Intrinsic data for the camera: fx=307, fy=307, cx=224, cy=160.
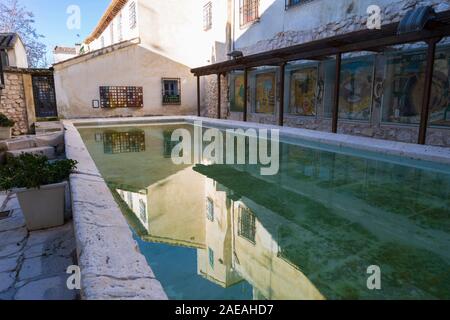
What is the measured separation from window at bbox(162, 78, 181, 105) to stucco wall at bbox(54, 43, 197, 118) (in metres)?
0.22

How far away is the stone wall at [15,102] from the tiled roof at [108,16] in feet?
34.4

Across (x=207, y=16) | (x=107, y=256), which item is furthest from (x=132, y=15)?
(x=107, y=256)

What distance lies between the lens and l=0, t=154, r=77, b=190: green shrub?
10.2ft

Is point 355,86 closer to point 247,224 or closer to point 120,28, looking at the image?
point 247,224

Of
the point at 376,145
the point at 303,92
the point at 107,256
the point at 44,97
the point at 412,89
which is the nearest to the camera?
the point at 107,256

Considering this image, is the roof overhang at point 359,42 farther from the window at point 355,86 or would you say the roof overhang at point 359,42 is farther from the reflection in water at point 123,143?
the reflection in water at point 123,143

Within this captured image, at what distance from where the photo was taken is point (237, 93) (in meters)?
16.1

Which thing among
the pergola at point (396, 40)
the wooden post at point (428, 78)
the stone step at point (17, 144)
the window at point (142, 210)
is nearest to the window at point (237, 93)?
the pergola at point (396, 40)

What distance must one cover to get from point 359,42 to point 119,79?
13243mm

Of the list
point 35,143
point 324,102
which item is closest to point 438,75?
point 324,102

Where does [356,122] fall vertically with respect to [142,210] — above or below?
above

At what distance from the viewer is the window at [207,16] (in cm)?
1797

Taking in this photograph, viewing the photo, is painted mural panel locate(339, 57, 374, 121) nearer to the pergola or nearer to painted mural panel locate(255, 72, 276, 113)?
the pergola

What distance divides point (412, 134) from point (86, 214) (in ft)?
28.5
